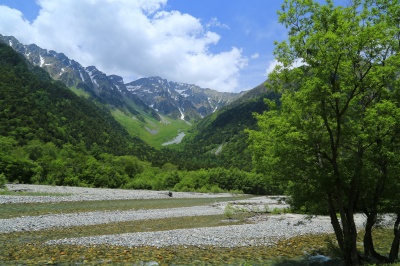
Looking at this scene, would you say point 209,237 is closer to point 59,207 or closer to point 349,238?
point 349,238

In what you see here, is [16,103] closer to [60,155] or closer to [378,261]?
[60,155]

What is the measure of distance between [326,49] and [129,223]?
2864 cm

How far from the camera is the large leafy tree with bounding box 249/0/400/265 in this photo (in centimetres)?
1354

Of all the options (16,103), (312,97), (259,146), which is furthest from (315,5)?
(16,103)

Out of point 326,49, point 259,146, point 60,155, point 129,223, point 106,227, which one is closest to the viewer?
point 326,49

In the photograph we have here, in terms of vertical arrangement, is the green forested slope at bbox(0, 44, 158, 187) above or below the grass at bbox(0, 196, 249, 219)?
above

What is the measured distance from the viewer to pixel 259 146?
2023 cm

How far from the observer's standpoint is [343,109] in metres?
14.2

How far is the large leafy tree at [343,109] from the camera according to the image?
44.4 ft

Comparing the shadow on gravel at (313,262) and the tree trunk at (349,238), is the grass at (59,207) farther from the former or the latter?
the tree trunk at (349,238)

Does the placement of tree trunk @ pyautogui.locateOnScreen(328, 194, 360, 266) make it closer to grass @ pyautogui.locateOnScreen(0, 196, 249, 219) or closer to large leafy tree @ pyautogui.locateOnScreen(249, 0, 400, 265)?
large leafy tree @ pyautogui.locateOnScreen(249, 0, 400, 265)

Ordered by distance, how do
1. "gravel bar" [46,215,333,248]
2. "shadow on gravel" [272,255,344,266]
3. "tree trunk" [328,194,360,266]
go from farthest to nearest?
"gravel bar" [46,215,333,248] < "shadow on gravel" [272,255,344,266] < "tree trunk" [328,194,360,266]

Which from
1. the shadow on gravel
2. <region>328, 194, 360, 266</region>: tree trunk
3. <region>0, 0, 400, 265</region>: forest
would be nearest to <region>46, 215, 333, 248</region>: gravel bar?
the shadow on gravel

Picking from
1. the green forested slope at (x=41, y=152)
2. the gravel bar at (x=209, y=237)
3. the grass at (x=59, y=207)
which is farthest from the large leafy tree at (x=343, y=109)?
the green forested slope at (x=41, y=152)
